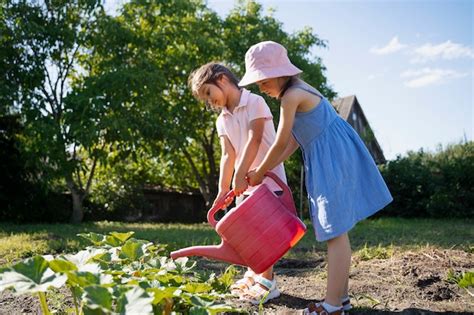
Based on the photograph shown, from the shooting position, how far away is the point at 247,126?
237 cm

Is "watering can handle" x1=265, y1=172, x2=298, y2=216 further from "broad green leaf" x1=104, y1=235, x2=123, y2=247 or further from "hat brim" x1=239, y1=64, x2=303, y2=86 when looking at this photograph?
"broad green leaf" x1=104, y1=235, x2=123, y2=247

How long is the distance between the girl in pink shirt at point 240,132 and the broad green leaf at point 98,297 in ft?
3.62

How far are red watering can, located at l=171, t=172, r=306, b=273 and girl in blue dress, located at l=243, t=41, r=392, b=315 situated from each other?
0.11 metres

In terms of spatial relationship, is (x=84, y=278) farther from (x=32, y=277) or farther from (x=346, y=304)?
(x=346, y=304)

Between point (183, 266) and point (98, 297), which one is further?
point (183, 266)

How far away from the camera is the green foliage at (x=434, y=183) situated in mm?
9297

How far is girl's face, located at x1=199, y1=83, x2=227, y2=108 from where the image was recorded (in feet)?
7.65

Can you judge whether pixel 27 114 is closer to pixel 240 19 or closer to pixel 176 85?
pixel 176 85

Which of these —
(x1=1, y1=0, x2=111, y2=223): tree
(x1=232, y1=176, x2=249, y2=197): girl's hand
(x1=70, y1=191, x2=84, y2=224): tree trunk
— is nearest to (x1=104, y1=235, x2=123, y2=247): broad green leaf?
(x1=232, y1=176, x2=249, y2=197): girl's hand

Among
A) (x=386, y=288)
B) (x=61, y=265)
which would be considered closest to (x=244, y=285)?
(x=386, y=288)

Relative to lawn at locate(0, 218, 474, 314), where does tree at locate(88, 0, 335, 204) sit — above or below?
above

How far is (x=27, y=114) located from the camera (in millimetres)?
7336

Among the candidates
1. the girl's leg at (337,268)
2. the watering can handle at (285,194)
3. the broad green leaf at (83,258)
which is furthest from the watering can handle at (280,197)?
the broad green leaf at (83,258)

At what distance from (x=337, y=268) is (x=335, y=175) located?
1.15 feet
